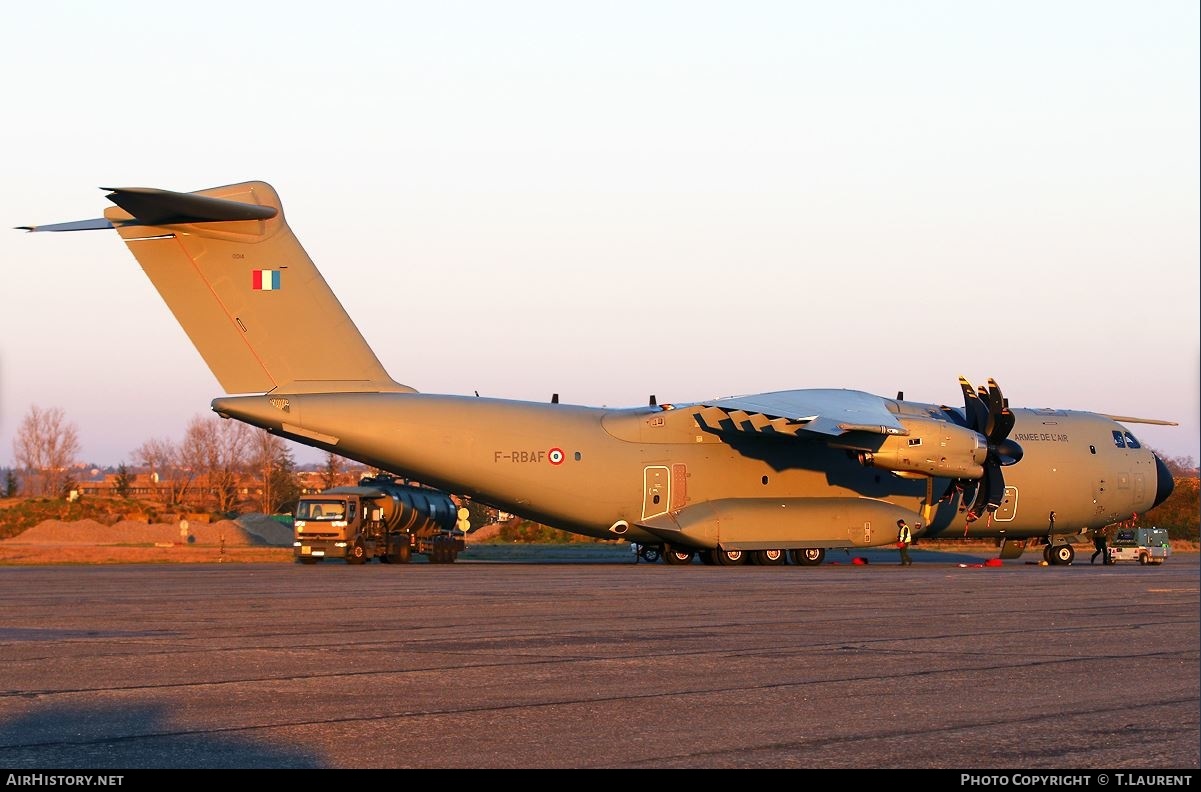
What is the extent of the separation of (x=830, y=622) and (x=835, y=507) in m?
16.0

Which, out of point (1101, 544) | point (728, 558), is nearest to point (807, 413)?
point (728, 558)

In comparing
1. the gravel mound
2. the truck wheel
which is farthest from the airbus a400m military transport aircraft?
the gravel mound

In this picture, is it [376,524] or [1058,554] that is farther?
[376,524]

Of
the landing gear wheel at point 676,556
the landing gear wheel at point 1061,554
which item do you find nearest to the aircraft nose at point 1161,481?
the landing gear wheel at point 1061,554

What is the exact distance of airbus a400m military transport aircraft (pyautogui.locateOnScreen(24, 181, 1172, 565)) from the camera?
28594 millimetres

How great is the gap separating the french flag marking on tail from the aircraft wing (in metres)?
10.4

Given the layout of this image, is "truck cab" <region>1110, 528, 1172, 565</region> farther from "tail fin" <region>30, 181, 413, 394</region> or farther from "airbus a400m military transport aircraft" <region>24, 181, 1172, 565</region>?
"tail fin" <region>30, 181, 413, 394</region>

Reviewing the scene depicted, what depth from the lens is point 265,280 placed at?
28797 millimetres

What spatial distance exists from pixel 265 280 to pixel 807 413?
39.8 ft

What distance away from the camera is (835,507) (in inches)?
1294

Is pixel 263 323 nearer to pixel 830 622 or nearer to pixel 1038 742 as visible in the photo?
pixel 830 622

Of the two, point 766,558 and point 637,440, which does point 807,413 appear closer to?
point 637,440

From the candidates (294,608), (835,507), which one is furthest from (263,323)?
(835,507)

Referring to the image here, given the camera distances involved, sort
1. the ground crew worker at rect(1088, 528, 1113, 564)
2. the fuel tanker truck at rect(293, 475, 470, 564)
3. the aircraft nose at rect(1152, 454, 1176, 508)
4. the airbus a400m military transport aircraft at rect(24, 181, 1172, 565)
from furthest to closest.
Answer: the ground crew worker at rect(1088, 528, 1113, 564) → the fuel tanker truck at rect(293, 475, 470, 564) → the aircraft nose at rect(1152, 454, 1176, 508) → the airbus a400m military transport aircraft at rect(24, 181, 1172, 565)
